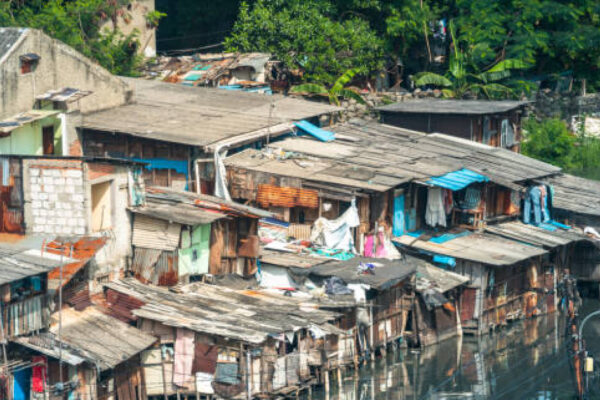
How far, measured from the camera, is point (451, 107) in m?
39.5

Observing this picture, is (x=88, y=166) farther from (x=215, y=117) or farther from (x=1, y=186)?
(x=215, y=117)

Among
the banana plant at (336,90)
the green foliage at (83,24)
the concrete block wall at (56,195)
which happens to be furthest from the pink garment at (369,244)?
the green foliage at (83,24)

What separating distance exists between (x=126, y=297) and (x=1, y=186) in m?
3.66

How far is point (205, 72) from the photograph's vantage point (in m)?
40.0

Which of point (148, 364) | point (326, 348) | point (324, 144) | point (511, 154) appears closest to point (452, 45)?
point (511, 154)

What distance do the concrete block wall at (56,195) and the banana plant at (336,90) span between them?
17490 millimetres

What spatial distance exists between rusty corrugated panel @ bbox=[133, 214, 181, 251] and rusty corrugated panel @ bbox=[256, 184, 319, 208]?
5.06 meters

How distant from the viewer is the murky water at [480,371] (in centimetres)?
2780

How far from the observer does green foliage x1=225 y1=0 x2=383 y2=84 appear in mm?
42344

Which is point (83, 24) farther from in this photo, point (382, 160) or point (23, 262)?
point (23, 262)

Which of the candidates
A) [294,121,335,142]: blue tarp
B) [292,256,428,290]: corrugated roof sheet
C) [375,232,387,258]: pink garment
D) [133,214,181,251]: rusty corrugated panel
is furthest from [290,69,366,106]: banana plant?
[133,214,181,251]: rusty corrugated panel

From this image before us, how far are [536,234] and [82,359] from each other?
16.4 m

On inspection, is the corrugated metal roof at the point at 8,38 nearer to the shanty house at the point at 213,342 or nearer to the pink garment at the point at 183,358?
the shanty house at the point at 213,342

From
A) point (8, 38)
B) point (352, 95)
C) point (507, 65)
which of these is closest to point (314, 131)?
point (352, 95)
